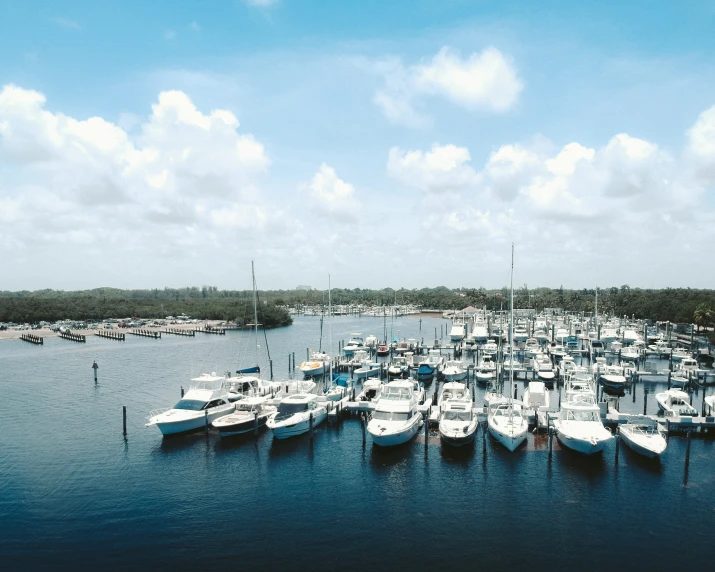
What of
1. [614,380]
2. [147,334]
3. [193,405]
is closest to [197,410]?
[193,405]

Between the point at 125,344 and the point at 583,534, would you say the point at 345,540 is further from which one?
the point at 125,344

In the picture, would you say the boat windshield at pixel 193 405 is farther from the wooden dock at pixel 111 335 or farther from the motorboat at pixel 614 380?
the wooden dock at pixel 111 335

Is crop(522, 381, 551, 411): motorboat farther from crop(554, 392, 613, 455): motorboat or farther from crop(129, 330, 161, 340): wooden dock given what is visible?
crop(129, 330, 161, 340): wooden dock

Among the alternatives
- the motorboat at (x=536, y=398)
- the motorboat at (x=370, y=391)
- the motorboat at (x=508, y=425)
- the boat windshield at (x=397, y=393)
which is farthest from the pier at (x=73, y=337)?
the motorboat at (x=508, y=425)

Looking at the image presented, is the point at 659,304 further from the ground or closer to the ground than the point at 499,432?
further from the ground

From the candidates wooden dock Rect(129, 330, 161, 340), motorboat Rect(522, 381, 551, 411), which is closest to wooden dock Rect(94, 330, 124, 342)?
wooden dock Rect(129, 330, 161, 340)

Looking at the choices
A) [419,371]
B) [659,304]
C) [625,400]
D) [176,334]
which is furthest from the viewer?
[176,334]

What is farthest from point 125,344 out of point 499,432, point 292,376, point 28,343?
point 499,432

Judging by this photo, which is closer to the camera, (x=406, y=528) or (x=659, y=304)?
(x=406, y=528)
